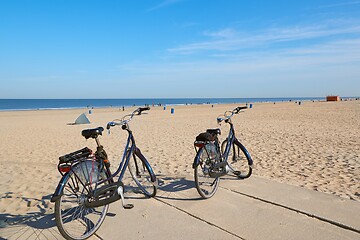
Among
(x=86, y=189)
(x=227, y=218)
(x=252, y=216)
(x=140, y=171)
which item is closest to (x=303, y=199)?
(x=252, y=216)

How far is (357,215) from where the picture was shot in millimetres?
3438

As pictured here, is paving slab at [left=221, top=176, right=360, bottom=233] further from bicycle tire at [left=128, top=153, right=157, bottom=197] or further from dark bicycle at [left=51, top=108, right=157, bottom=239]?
dark bicycle at [left=51, top=108, right=157, bottom=239]

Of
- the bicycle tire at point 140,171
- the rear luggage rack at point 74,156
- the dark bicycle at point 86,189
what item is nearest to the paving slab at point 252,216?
the bicycle tire at point 140,171

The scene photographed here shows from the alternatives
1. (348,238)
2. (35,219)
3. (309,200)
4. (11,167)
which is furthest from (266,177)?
(11,167)

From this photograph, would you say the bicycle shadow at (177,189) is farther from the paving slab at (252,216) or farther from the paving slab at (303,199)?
the paving slab at (303,199)

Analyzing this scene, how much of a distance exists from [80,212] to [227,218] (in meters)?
1.96

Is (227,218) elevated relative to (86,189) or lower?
lower

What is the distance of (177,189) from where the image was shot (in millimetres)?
4621

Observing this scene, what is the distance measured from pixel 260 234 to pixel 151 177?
1710 mm

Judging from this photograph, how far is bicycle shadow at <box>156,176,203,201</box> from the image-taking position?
166 inches

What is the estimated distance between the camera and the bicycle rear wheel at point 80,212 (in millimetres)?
2877

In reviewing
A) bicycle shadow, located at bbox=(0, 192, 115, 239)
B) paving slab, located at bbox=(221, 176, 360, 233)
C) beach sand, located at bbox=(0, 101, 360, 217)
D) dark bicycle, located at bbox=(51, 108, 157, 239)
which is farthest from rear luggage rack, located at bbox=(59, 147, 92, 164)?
paving slab, located at bbox=(221, 176, 360, 233)

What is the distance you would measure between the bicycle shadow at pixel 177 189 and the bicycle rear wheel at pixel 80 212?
1.14 meters

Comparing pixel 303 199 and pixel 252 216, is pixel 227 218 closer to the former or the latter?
pixel 252 216
